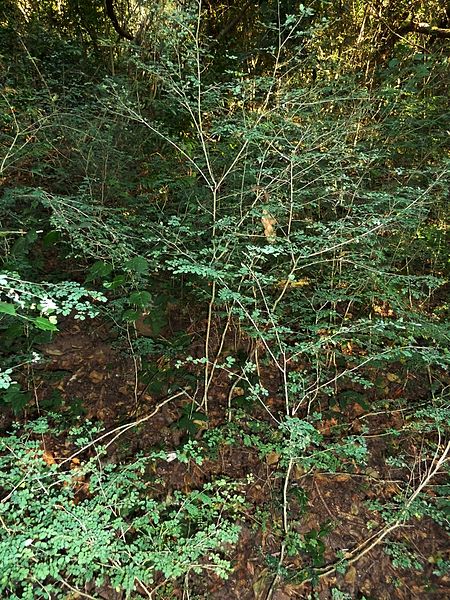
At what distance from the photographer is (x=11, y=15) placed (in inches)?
161

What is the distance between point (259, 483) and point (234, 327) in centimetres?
107

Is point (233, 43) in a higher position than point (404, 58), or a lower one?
higher

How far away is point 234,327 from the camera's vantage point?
2.91 m

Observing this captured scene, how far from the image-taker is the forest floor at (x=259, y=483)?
1.98m

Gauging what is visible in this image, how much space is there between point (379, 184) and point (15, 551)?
315 cm

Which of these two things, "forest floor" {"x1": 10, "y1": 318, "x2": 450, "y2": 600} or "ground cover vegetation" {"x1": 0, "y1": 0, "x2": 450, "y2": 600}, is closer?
"ground cover vegetation" {"x1": 0, "y1": 0, "x2": 450, "y2": 600}

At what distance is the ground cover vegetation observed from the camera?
1590 millimetres

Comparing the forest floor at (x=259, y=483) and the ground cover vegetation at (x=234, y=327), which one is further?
the forest floor at (x=259, y=483)

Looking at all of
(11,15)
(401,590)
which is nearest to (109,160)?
(11,15)

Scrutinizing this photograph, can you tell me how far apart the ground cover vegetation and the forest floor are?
1cm

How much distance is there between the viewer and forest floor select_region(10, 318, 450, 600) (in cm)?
198

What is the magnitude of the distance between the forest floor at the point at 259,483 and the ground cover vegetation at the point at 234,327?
12mm

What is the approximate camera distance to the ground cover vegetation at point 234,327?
1590 millimetres

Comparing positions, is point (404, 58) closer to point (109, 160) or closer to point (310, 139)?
point (310, 139)
